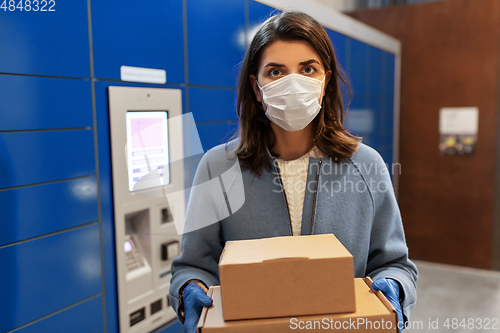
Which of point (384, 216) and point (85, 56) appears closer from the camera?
point (384, 216)

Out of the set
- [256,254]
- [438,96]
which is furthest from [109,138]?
[438,96]

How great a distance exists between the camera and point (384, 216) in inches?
49.1

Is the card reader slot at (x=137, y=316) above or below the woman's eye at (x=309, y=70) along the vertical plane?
below

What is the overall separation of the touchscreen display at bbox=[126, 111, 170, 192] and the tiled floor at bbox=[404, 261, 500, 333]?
93.4 inches

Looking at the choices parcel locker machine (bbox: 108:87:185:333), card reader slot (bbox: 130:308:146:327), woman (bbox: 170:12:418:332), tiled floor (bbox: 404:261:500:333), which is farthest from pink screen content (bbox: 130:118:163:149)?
tiled floor (bbox: 404:261:500:333)

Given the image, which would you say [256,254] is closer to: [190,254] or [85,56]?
[190,254]

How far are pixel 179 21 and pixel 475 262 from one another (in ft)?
12.7

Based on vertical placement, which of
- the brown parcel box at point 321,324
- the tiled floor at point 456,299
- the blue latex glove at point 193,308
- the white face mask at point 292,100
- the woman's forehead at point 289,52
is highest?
the woman's forehead at point 289,52

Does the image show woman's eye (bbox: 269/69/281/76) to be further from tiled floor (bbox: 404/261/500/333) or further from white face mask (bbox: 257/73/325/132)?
tiled floor (bbox: 404/261/500/333)

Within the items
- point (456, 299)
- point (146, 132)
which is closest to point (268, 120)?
point (146, 132)

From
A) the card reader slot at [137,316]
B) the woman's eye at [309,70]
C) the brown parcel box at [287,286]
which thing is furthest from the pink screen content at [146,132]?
the brown parcel box at [287,286]

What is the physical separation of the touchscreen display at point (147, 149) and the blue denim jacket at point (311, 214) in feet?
2.10

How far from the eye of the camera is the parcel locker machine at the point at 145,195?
5.77 ft

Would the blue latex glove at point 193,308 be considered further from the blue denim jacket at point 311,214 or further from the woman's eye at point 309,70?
the woman's eye at point 309,70
